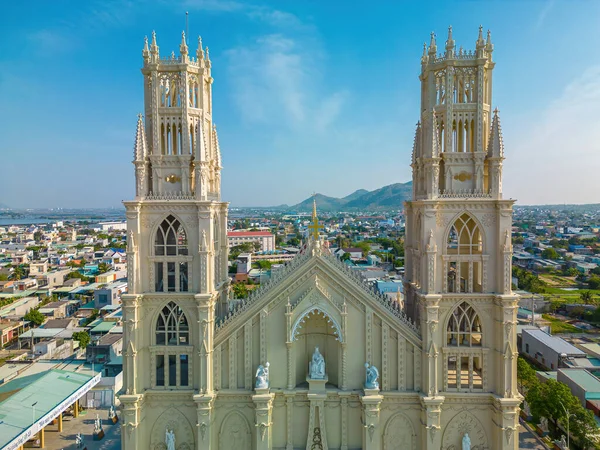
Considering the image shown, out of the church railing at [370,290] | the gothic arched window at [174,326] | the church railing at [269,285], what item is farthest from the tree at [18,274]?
the church railing at [370,290]

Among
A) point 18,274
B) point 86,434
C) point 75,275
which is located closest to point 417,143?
point 86,434

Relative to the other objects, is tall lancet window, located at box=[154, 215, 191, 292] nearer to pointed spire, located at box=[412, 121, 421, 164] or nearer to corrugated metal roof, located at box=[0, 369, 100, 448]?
pointed spire, located at box=[412, 121, 421, 164]

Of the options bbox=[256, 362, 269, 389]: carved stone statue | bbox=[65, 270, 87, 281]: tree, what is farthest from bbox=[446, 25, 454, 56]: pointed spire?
bbox=[65, 270, 87, 281]: tree

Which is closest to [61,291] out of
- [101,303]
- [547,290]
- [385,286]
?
[101,303]

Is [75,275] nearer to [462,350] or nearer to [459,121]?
[462,350]

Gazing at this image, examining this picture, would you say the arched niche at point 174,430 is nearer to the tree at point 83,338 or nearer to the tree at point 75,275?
the tree at point 83,338

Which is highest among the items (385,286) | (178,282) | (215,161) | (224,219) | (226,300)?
(215,161)

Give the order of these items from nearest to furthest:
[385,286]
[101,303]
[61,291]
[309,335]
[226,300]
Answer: [309,335] < [226,300] < [385,286] < [101,303] < [61,291]

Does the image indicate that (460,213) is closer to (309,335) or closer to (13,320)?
(309,335)
